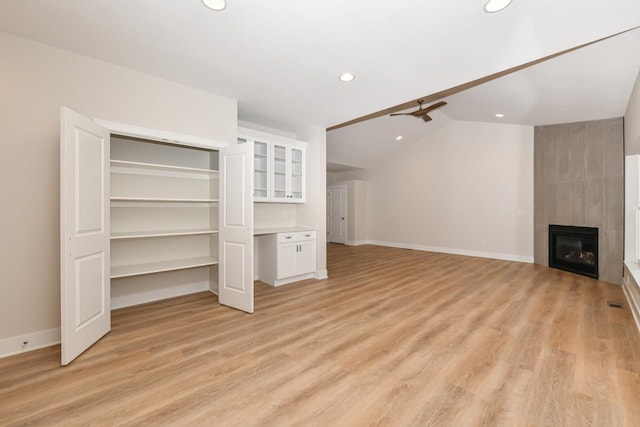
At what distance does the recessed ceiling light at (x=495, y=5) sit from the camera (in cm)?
198

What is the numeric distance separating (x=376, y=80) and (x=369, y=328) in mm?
2702

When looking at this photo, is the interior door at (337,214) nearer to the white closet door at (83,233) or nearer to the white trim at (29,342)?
the white closet door at (83,233)

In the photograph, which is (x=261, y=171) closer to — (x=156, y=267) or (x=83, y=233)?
(x=156, y=267)

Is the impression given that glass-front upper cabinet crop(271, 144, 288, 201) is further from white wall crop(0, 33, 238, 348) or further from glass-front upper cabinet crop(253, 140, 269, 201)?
white wall crop(0, 33, 238, 348)

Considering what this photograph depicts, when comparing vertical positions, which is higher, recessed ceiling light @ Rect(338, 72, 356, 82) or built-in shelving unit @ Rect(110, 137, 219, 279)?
recessed ceiling light @ Rect(338, 72, 356, 82)

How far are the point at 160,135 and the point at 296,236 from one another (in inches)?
94.6

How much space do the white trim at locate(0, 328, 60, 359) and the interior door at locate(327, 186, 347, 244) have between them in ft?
25.6

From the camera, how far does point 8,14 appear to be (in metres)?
2.18

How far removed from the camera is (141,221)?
3.54 metres

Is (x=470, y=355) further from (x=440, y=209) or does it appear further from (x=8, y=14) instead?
(x=440, y=209)

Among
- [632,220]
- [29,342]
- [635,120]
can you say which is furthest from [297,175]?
[632,220]

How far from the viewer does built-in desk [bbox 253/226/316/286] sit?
4.46m

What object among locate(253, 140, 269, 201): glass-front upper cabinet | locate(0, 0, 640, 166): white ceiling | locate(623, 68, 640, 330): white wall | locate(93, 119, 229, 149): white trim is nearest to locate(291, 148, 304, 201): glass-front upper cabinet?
locate(253, 140, 269, 201): glass-front upper cabinet

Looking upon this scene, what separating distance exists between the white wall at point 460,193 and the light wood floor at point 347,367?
3.09m
